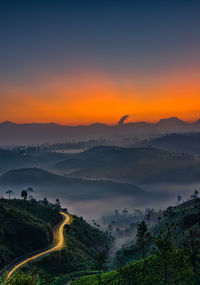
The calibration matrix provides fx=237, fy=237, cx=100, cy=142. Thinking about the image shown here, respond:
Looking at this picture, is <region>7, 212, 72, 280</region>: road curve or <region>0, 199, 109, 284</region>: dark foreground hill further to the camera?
<region>0, 199, 109, 284</region>: dark foreground hill

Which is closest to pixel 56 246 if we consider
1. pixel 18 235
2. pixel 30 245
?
pixel 30 245

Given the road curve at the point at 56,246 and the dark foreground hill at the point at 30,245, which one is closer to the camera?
the road curve at the point at 56,246

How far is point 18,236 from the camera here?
124562mm

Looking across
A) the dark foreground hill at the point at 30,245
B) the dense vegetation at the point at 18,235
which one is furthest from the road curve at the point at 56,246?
the dense vegetation at the point at 18,235

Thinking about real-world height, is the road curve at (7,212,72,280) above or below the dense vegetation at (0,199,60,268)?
below

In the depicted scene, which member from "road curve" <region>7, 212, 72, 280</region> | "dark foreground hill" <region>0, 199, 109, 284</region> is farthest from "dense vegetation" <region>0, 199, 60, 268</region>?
"road curve" <region>7, 212, 72, 280</region>

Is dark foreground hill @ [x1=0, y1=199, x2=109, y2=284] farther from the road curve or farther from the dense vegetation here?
the road curve

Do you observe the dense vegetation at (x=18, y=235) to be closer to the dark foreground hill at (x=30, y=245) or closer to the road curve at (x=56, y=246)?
the dark foreground hill at (x=30, y=245)

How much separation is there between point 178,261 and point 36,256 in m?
85.5

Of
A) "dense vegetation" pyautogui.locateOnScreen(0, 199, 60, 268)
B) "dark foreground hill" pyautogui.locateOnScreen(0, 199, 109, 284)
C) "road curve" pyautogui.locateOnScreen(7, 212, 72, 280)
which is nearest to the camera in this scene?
"road curve" pyautogui.locateOnScreen(7, 212, 72, 280)

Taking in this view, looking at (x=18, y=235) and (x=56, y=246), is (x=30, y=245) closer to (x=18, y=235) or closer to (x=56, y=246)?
(x=18, y=235)

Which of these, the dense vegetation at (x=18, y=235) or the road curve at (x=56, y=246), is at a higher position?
the dense vegetation at (x=18, y=235)

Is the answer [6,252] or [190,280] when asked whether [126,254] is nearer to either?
[6,252]

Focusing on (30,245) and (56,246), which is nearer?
(30,245)
